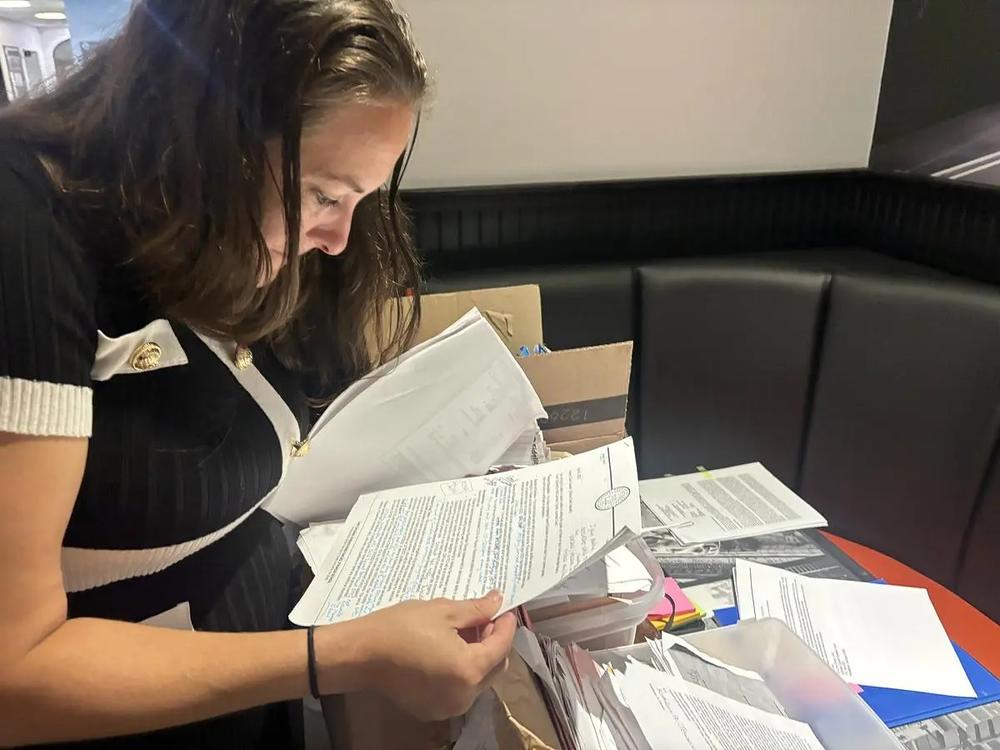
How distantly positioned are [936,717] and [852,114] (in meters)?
1.41

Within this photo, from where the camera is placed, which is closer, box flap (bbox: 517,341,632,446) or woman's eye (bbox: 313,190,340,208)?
woman's eye (bbox: 313,190,340,208)

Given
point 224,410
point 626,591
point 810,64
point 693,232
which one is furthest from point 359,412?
point 810,64

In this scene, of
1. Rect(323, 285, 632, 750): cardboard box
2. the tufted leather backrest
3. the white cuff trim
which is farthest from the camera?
the tufted leather backrest

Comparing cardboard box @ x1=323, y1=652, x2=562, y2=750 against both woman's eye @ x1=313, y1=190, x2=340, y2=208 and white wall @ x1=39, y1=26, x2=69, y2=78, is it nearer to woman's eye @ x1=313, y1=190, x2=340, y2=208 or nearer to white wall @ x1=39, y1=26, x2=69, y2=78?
woman's eye @ x1=313, y1=190, x2=340, y2=208

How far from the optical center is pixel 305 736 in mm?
1014

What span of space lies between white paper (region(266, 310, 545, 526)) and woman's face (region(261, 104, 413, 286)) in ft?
0.90

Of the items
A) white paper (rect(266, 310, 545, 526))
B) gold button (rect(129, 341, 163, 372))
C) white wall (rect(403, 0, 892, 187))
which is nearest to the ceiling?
white wall (rect(403, 0, 892, 187))

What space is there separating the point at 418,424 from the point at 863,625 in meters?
0.61

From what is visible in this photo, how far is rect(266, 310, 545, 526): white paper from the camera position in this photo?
0.94 metres

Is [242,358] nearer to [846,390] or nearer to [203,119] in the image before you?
[203,119]

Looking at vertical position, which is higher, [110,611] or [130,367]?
[130,367]

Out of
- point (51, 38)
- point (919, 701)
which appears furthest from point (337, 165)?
point (51, 38)

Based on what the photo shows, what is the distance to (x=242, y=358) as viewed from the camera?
723 mm

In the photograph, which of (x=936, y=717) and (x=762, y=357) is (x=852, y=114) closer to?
(x=762, y=357)
